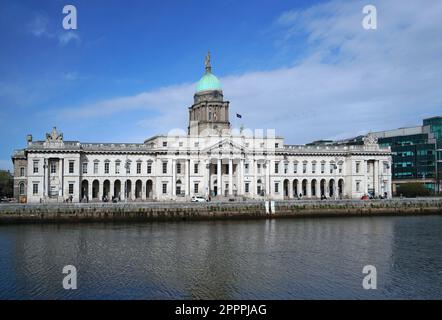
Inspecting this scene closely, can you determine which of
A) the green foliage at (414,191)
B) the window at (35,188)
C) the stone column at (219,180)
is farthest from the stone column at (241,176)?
the green foliage at (414,191)

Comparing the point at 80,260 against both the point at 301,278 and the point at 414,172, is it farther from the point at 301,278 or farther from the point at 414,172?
the point at 414,172

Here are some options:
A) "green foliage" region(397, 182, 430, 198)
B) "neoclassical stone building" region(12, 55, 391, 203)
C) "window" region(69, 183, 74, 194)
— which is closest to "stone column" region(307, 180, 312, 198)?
"neoclassical stone building" region(12, 55, 391, 203)

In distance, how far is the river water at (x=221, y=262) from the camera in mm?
23844

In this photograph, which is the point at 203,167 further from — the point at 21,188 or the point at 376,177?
the point at 376,177

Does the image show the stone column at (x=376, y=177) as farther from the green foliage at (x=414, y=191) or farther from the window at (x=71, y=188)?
the window at (x=71, y=188)

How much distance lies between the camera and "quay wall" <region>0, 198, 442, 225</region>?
54.9 metres

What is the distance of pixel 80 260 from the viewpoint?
3098 cm

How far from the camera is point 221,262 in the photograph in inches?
1197

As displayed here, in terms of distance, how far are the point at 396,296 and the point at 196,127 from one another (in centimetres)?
6714

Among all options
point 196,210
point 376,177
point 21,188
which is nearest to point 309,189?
point 376,177

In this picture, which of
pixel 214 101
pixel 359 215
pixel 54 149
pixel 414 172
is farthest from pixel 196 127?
pixel 414 172

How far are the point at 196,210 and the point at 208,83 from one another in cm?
3679

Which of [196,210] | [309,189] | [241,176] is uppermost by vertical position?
[241,176]

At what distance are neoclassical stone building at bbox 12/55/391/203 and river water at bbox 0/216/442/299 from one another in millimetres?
25320
